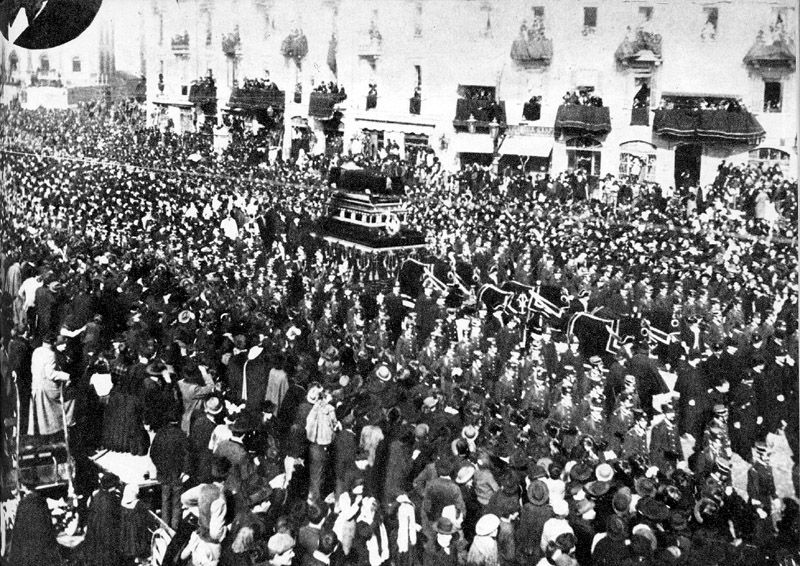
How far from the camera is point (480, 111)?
20.6 ft

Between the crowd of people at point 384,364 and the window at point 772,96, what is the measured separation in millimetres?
396

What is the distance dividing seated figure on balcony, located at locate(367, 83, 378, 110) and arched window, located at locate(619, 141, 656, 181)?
5.40ft

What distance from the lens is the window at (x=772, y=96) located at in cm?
563

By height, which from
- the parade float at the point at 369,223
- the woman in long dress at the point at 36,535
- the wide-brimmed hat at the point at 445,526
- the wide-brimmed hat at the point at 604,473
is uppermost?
the parade float at the point at 369,223

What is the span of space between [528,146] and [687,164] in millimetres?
995

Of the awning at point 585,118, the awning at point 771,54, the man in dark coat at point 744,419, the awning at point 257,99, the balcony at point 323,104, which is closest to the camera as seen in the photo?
the awning at point 771,54

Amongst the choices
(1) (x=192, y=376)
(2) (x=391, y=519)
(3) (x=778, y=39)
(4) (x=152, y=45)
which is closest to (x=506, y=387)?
(2) (x=391, y=519)

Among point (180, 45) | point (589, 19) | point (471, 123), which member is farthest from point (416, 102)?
point (180, 45)

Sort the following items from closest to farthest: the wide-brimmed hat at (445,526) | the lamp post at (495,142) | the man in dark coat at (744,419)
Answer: the man in dark coat at (744,419), the wide-brimmed hat at (445,526), the lamp post at (495,142)

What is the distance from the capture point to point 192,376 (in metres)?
6.53

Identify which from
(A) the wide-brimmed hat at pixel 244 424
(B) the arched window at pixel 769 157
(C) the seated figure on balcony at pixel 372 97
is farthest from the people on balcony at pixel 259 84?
(B) the arched window at pixel 769 157

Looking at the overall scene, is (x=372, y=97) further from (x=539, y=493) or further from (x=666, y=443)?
(x=666, y=443)

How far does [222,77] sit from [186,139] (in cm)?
51

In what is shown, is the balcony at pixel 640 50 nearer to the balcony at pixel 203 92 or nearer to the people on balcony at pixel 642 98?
the people on balcony at pixel 642 98
